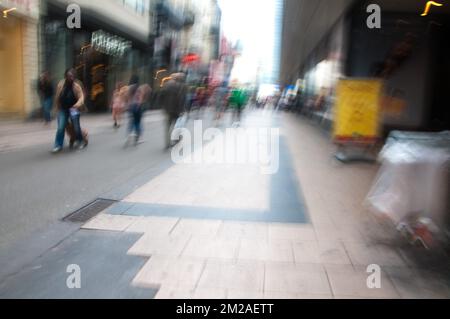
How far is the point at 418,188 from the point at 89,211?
3.59 m

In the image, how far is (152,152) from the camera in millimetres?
10445

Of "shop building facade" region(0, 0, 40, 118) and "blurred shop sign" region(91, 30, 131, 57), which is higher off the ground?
"blurred shop sign" region(91, 30, 131, 57)

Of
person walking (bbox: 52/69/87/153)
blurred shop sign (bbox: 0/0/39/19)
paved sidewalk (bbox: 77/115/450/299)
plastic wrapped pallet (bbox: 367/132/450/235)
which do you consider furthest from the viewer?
blurred shop sign (bbox: 0/0/39/19)

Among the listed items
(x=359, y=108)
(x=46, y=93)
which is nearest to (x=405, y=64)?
(x=359, y=108)

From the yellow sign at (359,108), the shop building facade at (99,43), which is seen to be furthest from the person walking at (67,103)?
the shop building facade at (99,43)

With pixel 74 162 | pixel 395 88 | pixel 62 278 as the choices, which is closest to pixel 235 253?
pixel 62 278

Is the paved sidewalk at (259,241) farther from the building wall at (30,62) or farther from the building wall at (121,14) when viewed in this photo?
the building wall at (121,14)

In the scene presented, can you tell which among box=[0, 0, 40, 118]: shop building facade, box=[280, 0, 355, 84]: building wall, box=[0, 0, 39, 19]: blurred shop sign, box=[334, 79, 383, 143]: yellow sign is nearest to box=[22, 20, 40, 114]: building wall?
box=[0, 0, 40, 118]: shop building facade

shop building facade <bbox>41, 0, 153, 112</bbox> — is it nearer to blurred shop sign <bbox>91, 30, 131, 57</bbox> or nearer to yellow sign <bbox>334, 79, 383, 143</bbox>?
blurred shop sign <bbox>91, 30, 131, 57</bbox>

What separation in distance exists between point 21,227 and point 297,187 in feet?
12.9

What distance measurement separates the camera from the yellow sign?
918 centimetres

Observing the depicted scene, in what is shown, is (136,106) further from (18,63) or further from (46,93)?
(18,63)

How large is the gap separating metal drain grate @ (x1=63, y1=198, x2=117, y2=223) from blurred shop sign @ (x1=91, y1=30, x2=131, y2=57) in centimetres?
1683
